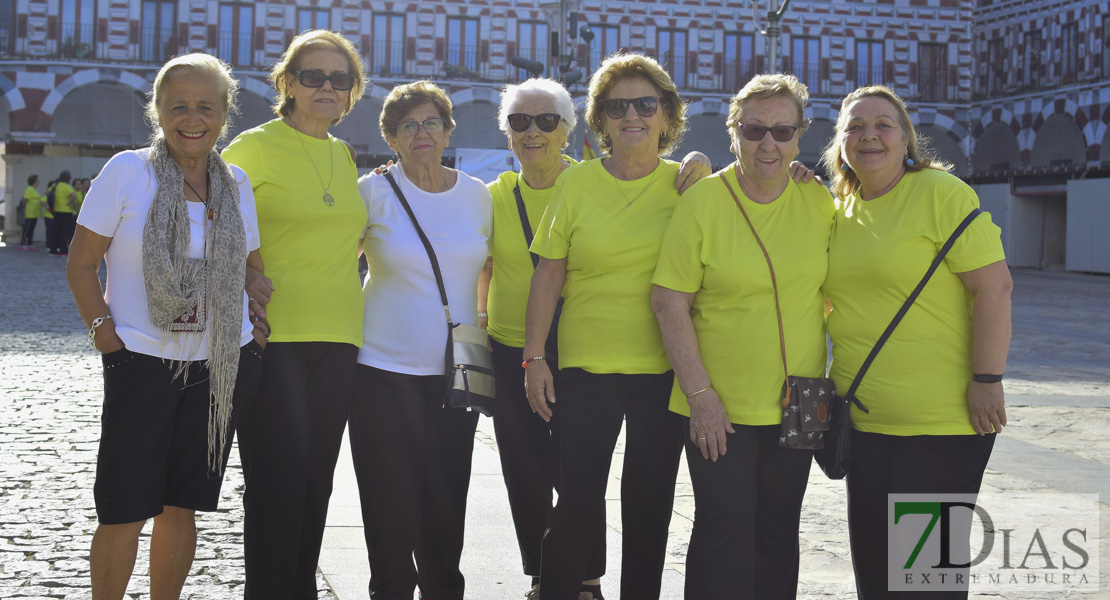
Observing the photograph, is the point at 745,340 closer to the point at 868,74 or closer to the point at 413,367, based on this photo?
the point at 413,367

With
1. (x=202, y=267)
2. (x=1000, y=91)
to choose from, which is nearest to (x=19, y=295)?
(x=202, y=267)

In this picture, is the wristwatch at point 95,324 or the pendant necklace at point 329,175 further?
the pendant necklace at point 329,175

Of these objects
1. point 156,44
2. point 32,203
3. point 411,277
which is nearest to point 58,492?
point 411,277

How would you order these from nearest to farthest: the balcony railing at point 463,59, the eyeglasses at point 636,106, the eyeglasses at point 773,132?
the eyeglasses at point 773,132 < the eyeglasses at point 636,106 < the balcony railing at point 463,59

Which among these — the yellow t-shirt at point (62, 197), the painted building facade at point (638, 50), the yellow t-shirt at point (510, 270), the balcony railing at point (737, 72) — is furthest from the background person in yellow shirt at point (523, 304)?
the balcony railing at point (737, 72)

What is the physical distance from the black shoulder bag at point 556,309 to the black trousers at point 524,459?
0.05 metres

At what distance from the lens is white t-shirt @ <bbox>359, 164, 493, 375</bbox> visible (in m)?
4.06

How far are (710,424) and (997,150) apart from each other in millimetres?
41365

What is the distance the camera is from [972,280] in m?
3.45

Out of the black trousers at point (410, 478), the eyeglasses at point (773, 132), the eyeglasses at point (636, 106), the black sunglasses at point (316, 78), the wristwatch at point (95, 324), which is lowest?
the black trousers at point (410, 478)

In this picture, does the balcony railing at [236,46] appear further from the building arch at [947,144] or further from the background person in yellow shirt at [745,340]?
the background person in yellow shirt at [745,340]

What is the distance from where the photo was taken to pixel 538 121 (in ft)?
14.5

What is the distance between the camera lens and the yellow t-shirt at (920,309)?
346 centimetres

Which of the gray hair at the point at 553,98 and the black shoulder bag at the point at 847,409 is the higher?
the gray hair at the point at 553,98
